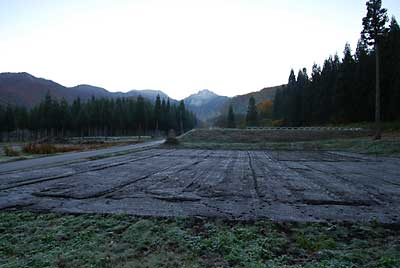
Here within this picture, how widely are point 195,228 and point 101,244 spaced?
4.76ft

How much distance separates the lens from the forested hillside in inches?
1484

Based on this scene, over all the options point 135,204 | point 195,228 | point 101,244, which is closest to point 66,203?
point 135,204

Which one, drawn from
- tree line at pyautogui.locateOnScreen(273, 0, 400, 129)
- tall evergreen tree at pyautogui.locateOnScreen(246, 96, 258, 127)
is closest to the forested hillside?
tree line at pyautogui.locateOnScreen(273, 0, 400, 129)

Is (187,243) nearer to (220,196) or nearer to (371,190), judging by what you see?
(220,196)

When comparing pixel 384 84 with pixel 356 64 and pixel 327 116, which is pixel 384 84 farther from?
pixel 327 116

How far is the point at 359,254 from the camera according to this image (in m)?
3.01

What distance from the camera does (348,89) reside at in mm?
44594

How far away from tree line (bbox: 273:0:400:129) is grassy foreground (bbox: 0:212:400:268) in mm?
25996

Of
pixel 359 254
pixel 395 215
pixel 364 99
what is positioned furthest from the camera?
pixel 364 99

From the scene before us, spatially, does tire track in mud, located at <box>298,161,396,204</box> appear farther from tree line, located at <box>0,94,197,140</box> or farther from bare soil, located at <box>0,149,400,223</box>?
tree line, located at <box>0,94,197,140</box>

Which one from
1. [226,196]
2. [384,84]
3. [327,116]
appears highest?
[384,84]

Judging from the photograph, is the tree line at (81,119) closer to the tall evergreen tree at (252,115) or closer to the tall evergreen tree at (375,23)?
the tall evergreen tree at (252,115)

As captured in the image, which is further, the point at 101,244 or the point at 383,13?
the point at 383,13

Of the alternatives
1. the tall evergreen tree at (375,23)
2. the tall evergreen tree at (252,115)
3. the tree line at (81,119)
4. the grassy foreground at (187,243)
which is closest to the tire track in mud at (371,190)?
the grassy foreground at (187,243)
